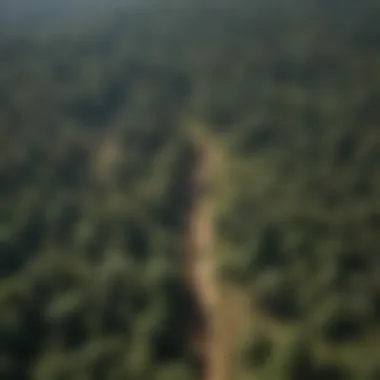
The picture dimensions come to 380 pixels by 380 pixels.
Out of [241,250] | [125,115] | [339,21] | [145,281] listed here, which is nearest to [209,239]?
[241,250]

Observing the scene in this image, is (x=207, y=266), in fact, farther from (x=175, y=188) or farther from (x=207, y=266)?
(x=175, y=188)

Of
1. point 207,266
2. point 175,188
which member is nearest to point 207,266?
point 207,266

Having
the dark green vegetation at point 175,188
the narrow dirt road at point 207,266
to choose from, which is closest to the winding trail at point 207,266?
the narrow dirt road at point 207,266

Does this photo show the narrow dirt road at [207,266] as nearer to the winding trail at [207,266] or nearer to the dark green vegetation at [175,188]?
the winding trail at [207,266]

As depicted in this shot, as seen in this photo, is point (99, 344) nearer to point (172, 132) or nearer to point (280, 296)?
point (280, 296)

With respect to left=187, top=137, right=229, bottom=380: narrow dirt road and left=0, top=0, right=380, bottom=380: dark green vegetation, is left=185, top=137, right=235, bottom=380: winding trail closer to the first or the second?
left=187, top=137, right=229, bottom=380: narrow dirt road

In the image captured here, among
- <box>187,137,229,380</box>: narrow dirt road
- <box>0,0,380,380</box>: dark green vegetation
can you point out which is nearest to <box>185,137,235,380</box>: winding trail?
<box>187,137,229,380</box>: narrow dirt road
